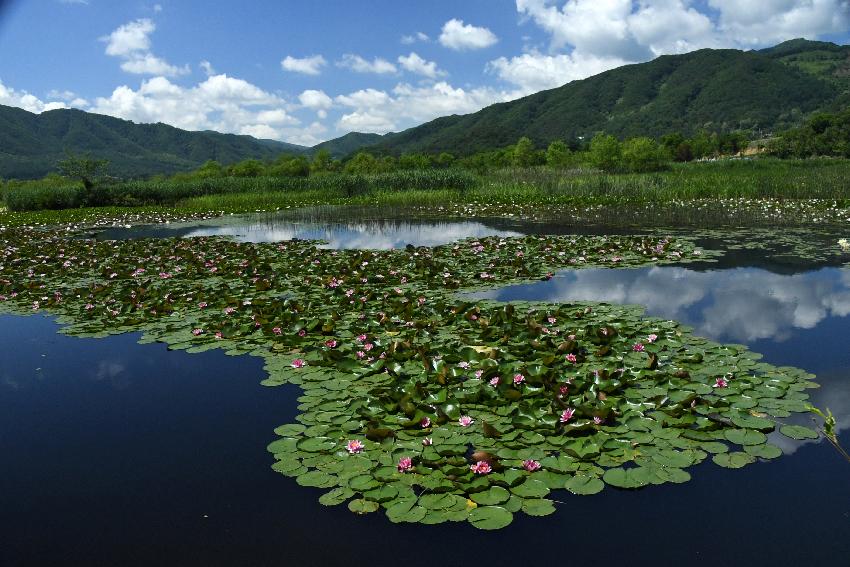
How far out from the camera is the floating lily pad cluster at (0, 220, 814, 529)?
3.84 m

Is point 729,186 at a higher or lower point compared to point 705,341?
higher

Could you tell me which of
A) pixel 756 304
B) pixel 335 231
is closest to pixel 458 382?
pixel 756 304

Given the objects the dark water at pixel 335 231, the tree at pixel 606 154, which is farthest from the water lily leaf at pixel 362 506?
the tree at pixel 606 154

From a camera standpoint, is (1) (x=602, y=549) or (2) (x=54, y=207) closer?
(1) (x=602, y=549)

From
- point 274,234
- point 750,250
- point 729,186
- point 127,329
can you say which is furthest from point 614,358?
point 729,186

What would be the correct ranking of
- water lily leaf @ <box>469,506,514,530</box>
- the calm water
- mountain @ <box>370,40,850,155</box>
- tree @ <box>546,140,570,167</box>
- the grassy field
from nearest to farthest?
1. the calm water
2. water lily leaf @ <box>469,506,514,530</box>
3. the grassy field
4. tree @ <box>546,140,570,167</box>
5. mountain @ <box>370,40,850,155</box>

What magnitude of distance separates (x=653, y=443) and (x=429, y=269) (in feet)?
24.0

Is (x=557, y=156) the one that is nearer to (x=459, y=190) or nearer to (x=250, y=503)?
(x=459, y=190)

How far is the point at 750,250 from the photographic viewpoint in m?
13.4

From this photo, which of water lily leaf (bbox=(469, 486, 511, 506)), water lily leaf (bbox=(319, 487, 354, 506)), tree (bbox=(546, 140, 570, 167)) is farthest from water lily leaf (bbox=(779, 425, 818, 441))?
tree (bbox=(546, 140, 570, 167))

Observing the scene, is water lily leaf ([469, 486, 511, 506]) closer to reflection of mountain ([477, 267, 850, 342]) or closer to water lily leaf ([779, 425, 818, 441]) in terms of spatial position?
water lily leaf ([779, 425, 818, 441])

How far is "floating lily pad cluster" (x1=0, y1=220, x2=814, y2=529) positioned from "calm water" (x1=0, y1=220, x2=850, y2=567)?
0.56 ft

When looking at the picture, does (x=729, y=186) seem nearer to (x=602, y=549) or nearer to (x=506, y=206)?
(x=506, y=206)

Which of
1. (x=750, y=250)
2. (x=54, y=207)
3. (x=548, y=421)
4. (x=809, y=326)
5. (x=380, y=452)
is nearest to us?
(x=380, y=452)
